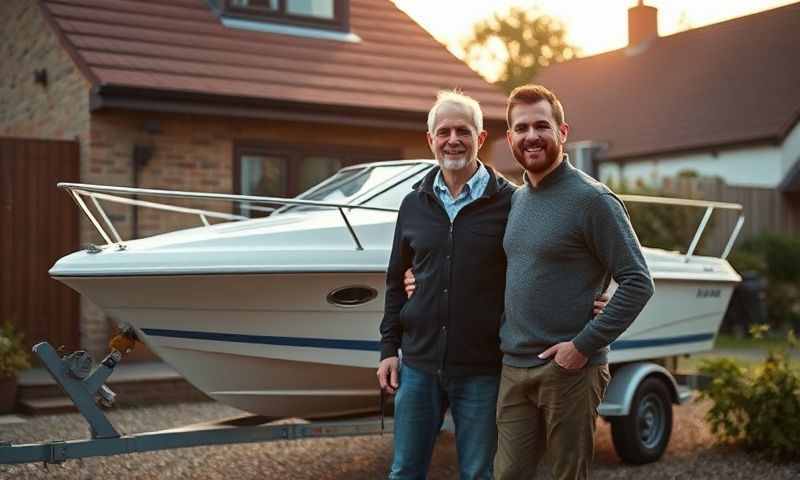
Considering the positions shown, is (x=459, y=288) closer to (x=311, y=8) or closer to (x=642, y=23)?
(x=311, y=8)

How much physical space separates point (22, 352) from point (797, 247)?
12.8m

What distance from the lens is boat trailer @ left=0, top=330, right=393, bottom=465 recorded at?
195 inches

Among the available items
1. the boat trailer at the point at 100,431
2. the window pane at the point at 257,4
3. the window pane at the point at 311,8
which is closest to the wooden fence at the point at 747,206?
the window pane at the point at 311,8

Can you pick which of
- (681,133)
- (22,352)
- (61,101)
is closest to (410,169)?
(22,352)

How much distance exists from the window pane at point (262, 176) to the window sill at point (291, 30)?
1.71 meters

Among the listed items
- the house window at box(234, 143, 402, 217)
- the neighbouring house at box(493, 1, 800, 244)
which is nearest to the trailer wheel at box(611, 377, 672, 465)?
the house window at box(234, 143, 402, 217)

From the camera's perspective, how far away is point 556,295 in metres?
3.62

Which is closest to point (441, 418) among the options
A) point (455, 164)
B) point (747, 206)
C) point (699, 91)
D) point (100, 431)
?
point (455, 164)

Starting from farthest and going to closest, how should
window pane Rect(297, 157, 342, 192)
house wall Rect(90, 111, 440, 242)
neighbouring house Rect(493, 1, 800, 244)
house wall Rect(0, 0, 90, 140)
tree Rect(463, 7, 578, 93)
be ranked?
tree Rect(463, 7, 578, 93)
neighbouring house Rect(493, 1, 800, 244)
window pane Rect(297, 157, 342, 192)
house wall Rect(0, 0, 90, 140)
house wall Rect(90, 111, 440, 242)

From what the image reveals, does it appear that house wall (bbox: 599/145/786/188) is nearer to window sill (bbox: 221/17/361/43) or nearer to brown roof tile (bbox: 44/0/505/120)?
brown roof tile (bbox: 44/0/505/120)

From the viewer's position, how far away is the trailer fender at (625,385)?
21.7 ft

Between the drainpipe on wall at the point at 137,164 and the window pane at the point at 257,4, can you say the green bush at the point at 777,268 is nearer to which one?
the window pane at the point at 257,4

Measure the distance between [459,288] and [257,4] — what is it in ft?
27.7

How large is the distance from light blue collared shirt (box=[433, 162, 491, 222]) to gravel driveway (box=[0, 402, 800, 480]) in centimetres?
298
